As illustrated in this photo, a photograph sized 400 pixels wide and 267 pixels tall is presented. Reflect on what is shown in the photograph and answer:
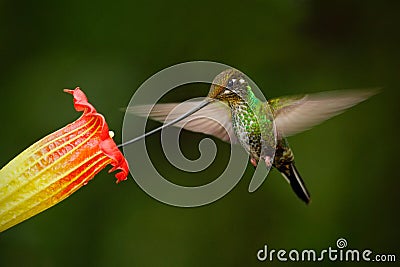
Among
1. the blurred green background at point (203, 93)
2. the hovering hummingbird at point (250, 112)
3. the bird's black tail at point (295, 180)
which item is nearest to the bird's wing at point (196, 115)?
the hovering hummingbird at point (250, 112)

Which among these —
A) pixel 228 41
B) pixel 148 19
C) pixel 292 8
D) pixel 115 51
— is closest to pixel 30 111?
pixel 115 51

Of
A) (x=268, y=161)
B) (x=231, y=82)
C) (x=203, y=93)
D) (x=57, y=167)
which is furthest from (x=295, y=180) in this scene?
(x=203, y=93)

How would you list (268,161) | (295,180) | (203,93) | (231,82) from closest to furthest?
(231,82)
(268,161)
(295,180)
(203,93)

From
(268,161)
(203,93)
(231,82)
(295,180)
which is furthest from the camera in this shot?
(203,93)

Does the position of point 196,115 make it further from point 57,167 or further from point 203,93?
point 203,93

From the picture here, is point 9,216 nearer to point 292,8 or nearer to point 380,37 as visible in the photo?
point 292,8

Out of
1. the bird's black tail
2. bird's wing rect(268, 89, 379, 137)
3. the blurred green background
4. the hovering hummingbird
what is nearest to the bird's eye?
the hovering hummingbird
